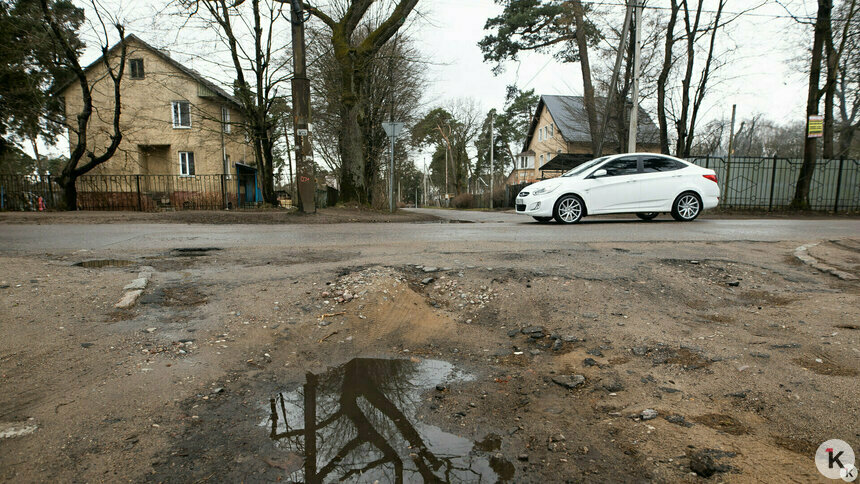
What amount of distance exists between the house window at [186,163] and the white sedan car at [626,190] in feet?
73.8

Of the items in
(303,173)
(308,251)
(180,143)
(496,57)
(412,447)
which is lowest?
(412,447)

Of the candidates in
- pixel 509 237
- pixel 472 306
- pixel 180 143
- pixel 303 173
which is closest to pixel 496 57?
pixel 303 173

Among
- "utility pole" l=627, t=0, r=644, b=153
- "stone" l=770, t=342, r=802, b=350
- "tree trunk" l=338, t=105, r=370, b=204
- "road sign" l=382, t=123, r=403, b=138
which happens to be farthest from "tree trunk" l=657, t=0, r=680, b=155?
"stone" l=770, t=342, r=802, b=350

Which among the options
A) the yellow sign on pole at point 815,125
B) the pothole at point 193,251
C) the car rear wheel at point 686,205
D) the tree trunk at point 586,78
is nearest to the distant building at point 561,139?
the tree trunk at point 586,78

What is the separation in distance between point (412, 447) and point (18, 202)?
2311cm

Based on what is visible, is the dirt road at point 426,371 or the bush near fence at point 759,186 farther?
the bush near fence at point 759,186

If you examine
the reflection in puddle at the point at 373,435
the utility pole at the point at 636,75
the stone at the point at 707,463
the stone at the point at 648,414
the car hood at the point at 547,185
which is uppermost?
the utility pole at the point at 636,75

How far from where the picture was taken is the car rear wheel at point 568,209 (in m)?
10.0

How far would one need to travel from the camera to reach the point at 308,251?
5719mm

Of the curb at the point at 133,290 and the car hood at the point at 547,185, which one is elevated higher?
the car hood at the point at 547,185

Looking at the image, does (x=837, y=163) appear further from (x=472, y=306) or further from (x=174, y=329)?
(x=174, y=329)

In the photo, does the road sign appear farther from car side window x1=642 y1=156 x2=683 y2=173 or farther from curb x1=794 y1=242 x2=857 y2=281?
curb x1=794 y1=242 x2=857 y2=281

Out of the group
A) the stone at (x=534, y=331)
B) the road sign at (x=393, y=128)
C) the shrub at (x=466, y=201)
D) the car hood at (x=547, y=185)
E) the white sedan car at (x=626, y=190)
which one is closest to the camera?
the stone at (x=534, y=331)

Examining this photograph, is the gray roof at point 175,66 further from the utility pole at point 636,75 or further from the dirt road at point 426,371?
the dirt road at point 426,371
